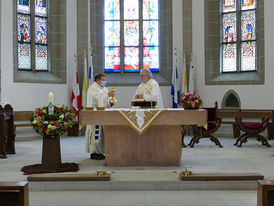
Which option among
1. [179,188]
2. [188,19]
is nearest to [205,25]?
[188,19]

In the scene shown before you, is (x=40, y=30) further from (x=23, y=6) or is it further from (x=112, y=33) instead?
(x=112, y=33)

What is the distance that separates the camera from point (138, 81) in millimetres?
14609

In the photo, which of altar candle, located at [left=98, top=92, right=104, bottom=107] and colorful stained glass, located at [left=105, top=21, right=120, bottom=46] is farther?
colorful stained glass, located at [left=105, top=21, right=120, bottom=46]

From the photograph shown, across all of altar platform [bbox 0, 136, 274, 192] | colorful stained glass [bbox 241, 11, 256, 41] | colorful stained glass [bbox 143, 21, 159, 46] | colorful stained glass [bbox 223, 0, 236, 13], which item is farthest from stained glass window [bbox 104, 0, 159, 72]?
altar platform [bbox 0, 136, 274, 192]

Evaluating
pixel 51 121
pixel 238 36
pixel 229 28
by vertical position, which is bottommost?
pixel 51 121

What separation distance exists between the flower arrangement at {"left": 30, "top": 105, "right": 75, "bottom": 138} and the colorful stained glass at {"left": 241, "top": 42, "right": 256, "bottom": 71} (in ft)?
26.5

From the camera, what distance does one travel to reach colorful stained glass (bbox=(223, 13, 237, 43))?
14180 mm

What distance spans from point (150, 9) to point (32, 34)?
164 inches

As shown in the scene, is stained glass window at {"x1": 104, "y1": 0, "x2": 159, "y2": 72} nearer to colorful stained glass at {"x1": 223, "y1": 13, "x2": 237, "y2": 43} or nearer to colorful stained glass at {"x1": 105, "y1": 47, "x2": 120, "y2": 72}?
colorful stained glass at {"x1": 105, "y1": 47, "x2": 120, "y2": 72}

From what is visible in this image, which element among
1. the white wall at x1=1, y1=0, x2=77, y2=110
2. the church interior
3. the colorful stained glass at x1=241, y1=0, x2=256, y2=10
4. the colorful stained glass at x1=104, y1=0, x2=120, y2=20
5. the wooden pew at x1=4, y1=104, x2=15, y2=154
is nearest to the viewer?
the church interior

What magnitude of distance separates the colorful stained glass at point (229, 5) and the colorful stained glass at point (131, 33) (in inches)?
120

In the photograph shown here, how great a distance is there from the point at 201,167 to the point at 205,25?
7.63 m

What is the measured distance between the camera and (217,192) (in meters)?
6.18

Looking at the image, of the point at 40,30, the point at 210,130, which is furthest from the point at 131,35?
the point at 210,130
